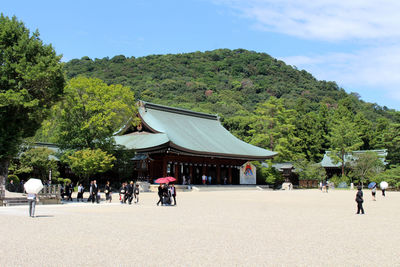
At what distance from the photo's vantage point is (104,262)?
7523 millimetres

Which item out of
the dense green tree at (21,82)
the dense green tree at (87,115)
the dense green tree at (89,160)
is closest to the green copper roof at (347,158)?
the dense green tree at (87,115)

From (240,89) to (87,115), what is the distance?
316 ft

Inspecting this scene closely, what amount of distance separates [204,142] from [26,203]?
2567 cm

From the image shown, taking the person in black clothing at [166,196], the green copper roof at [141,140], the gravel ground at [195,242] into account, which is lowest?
the gravel ground at [195,242]

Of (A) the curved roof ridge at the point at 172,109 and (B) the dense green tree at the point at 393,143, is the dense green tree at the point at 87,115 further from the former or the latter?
(B) the dense green tree at the point at 393,143

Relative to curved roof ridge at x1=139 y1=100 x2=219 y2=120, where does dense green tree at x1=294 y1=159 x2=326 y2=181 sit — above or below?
below

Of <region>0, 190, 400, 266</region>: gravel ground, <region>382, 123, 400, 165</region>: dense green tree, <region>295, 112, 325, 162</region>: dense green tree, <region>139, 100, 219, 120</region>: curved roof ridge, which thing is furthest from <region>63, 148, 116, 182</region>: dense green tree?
<region>295, 112, 325, 162</region>: dense green tree

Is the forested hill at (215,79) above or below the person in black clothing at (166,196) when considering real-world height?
above

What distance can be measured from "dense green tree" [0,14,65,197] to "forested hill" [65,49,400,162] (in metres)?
49.2

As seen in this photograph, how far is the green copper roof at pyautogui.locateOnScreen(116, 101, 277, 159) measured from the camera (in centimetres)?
4231

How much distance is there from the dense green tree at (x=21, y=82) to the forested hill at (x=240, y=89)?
49161 millimetres

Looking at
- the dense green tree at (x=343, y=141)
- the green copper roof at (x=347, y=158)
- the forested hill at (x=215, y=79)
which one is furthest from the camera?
the forested hill at (x=215, y=79)

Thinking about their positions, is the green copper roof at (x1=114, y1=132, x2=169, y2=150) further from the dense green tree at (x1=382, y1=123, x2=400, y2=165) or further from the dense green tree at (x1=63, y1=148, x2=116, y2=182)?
the dense green tree at (x1=382, y1=123, x2=400, y2=165)

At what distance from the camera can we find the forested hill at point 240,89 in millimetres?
72375
